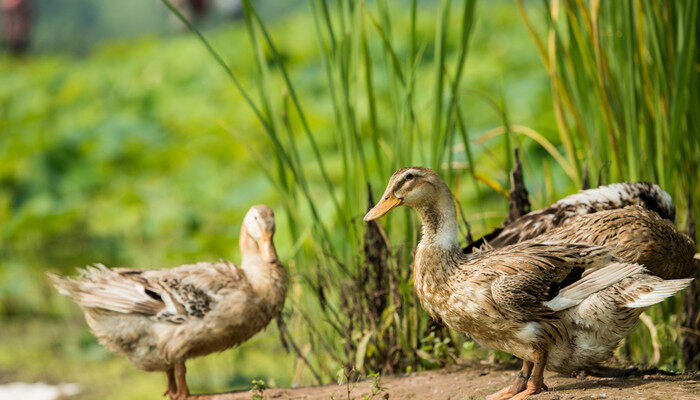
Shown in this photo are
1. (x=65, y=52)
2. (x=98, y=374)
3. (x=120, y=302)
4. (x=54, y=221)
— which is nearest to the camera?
(x=120, y=302)

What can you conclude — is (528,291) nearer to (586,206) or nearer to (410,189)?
(410,189)

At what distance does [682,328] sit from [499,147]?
117 inches

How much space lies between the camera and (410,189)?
2600 mm

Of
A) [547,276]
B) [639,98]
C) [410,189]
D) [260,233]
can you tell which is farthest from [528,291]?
[639,98]

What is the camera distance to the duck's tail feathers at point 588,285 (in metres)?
2.51

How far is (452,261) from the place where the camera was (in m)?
2.62

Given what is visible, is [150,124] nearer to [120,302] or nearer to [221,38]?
[221,38]

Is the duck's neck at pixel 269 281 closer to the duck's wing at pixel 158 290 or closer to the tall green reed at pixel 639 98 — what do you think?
the duck's wing at pixel 158 290

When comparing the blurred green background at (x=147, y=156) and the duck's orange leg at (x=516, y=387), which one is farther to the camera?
the blurred green background at (x=147, y=156)

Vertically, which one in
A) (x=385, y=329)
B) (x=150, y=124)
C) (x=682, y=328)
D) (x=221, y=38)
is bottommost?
(x=682, y=328)

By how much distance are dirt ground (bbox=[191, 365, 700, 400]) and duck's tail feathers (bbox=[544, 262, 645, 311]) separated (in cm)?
32

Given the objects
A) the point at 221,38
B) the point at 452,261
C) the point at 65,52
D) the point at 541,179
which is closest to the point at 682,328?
the point at 452,261

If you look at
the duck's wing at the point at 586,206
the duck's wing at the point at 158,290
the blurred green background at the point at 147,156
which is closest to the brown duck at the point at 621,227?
the duck's wing at the point at 586,206

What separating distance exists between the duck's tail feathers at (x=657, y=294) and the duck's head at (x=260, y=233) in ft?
4.82
